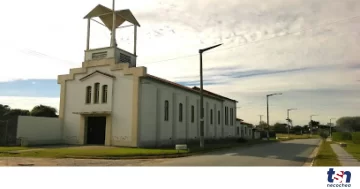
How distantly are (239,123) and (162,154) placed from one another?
4460 centimetres

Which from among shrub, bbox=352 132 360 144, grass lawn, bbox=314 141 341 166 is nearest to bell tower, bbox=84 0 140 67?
grass lawn, bbox=314 141 341 166

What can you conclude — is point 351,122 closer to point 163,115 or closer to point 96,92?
point 163,115

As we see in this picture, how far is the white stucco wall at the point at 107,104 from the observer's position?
29734 mm

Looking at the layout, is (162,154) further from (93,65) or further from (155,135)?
(93,65)

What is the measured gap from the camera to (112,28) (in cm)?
3125

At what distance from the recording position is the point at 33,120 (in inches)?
1185

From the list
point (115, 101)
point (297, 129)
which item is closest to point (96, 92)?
point (115, 101)

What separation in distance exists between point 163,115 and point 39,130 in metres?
11.9

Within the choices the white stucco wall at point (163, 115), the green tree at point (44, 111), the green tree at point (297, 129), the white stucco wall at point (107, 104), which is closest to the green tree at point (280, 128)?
the green tree at point (297, 129)

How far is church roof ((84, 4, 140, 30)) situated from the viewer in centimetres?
3050

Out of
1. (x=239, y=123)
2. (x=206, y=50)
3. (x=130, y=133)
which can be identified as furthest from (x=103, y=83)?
(x=239, y=123)

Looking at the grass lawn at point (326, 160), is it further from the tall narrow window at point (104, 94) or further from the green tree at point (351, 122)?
the tall narrow window at point (104, 94)

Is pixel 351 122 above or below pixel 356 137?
above

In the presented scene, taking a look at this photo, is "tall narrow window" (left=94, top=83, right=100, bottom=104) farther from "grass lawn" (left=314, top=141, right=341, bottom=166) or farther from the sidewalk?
the sidewalk
